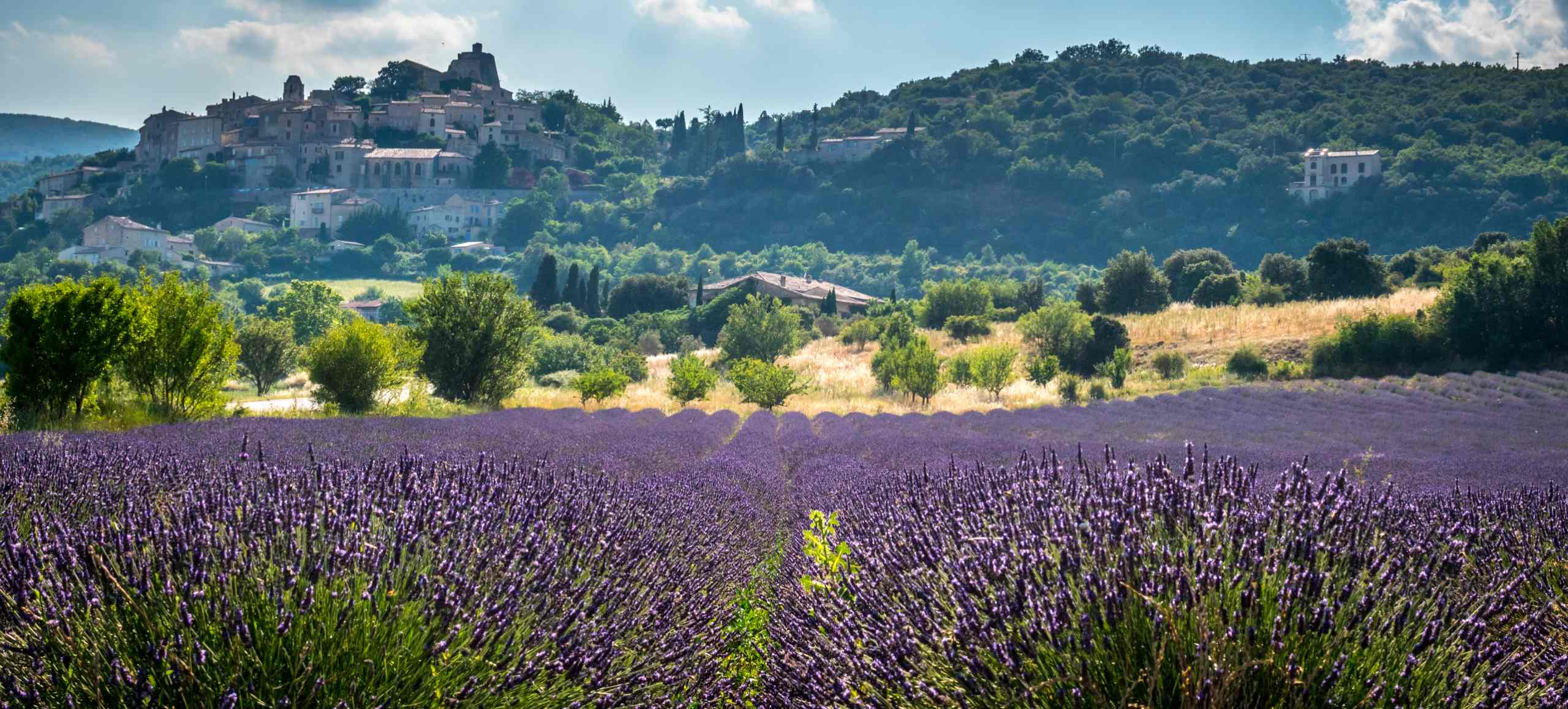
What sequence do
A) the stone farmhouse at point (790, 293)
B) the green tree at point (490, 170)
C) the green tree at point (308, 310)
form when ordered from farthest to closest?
the green tree at point (490, 170), the stone farmhouse at point (790, 293), the green tree at point (308, 310)

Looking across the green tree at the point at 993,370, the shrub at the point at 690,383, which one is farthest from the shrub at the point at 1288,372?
the shrub at the point at 690,383

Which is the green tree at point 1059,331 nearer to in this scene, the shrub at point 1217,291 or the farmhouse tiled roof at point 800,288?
the shrub at point 1217,291

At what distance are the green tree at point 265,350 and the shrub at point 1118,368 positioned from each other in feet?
101

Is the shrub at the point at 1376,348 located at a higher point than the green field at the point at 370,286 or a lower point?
lower

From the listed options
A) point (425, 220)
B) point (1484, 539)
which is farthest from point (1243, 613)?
point (425, 220)

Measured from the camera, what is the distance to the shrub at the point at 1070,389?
104 ft

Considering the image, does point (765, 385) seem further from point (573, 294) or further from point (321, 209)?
point (321, 209)

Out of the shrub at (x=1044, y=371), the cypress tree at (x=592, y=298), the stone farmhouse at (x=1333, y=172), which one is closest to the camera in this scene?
the shrub at (x=1044, y=371)

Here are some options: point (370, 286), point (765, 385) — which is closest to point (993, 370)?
point (765, 385)

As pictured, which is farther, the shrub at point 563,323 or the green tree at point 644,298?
the green tree at point 644,298

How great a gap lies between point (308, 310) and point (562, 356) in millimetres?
22821

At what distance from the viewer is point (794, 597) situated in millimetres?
4887

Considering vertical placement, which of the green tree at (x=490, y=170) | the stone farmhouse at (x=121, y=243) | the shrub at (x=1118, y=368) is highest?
the green tree at (x=490, y=170)

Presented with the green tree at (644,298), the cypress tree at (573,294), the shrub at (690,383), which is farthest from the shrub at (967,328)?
the cypress tree at (573,294)
